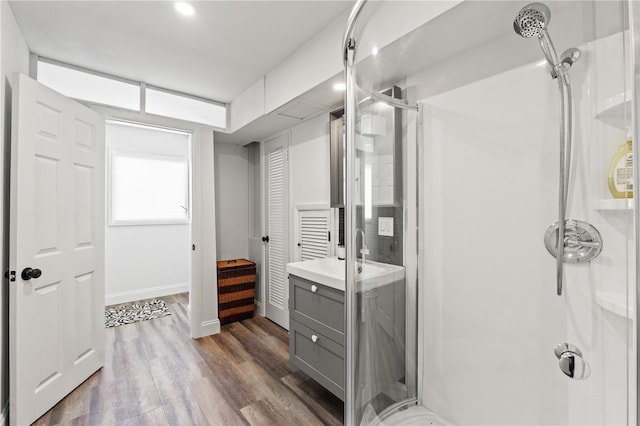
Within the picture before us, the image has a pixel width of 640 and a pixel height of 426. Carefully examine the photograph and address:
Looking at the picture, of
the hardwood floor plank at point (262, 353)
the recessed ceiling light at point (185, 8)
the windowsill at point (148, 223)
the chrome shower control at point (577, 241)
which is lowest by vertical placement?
the hardwood floor plank at point (262, 353)

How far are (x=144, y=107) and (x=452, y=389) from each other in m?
3.13

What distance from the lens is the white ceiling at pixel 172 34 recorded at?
1.67 m

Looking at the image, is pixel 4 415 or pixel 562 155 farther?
pixel 4 415

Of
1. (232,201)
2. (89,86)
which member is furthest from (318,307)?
(89,86)

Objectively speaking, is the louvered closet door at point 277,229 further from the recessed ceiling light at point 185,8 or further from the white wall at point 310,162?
the recessed ceiling light at point 185,8

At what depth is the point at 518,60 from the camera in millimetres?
1008

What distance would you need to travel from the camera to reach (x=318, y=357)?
5.93 ft

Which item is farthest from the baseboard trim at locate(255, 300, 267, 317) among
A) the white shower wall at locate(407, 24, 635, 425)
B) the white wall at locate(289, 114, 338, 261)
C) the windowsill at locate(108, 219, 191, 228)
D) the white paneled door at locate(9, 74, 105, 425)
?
the white shower wall at locate(407, 24, 635, 425)

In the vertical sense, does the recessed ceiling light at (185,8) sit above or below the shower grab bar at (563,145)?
above

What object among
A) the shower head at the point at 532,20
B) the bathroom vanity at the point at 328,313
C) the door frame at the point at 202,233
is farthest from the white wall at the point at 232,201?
the shower head at the point at 532,20

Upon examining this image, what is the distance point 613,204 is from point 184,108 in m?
3.20

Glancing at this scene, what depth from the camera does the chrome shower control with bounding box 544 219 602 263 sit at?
88cm

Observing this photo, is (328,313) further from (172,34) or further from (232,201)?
(232,201)

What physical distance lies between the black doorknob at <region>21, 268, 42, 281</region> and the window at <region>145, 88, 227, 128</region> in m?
1.63
